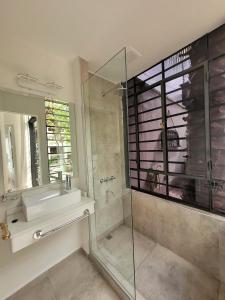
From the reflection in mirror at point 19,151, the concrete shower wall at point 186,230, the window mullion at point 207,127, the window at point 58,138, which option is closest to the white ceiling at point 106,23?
the window mullion at point 207,127

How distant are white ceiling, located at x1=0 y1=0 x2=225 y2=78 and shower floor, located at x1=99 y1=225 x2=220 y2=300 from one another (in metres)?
2.27

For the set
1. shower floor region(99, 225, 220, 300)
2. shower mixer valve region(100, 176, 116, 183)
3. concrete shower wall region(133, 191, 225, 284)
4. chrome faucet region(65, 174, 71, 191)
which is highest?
chrome faucet region(65, 174, 71, 191)

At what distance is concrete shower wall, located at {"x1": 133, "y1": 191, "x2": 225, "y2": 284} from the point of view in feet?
4.79

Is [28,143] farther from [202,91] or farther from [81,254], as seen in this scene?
[202,91]

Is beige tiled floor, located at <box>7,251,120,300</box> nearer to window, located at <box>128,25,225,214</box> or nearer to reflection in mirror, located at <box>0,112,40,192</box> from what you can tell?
reflection in mirror, located at <box>0,112,40,192</box>

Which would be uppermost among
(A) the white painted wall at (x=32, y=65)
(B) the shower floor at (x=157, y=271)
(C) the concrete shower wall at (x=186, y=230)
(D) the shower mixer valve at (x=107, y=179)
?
(A) the white painted wall at (x=32, y=65)

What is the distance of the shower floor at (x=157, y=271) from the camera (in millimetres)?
1343

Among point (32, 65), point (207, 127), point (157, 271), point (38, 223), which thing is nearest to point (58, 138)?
point (32, 65)

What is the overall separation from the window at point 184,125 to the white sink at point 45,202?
4.00ft

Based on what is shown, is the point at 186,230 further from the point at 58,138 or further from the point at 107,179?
the point at 58,138

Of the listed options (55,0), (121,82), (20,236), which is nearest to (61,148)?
(20,236)

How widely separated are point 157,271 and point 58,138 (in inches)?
73.6

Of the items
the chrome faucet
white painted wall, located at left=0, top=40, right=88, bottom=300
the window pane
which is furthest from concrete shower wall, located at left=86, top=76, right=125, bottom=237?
the window pane

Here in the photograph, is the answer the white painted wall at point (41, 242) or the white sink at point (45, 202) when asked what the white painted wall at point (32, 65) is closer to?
the white painted wall at point (41, 242)
